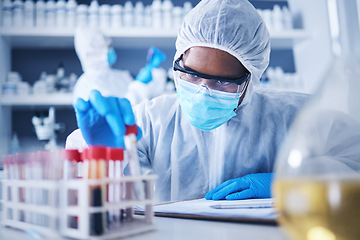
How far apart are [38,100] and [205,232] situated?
2.17 metres

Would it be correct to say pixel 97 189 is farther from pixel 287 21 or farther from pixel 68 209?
pixel 287 21

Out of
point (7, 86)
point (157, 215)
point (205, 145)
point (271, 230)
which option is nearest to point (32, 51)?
point (7, 86)

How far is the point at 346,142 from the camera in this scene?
3.37 feet

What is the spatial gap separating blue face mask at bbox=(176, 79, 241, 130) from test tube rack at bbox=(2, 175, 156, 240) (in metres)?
0.60

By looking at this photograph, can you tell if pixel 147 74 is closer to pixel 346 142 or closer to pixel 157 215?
pixel 346 142

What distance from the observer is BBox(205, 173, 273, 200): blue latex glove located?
89 cm

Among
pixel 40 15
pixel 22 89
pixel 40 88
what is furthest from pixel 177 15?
pixel 22 89

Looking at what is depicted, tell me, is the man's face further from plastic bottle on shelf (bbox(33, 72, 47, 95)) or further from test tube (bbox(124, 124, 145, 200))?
plastic bottle on shelf (bbox(33, 72, 47, 95))

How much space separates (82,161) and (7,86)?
2.22 metres

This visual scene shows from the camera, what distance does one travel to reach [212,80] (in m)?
1.08

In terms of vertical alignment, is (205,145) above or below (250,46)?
below

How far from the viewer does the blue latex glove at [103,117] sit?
1.75 ft

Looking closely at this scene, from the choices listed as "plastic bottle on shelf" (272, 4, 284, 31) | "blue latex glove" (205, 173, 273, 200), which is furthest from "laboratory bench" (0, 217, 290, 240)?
Result: "plastic bottle on shelf" (272, 4, 284, 31)

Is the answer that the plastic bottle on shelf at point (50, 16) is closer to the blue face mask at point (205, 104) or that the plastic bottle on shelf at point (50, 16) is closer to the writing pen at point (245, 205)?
the blue face mask at point (205, 104)
